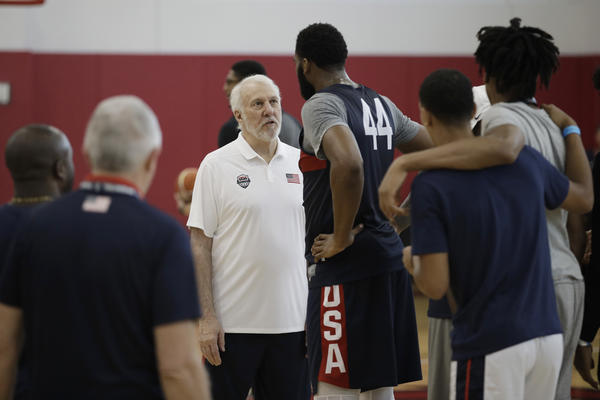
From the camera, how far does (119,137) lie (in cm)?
183

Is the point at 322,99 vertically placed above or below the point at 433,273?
above

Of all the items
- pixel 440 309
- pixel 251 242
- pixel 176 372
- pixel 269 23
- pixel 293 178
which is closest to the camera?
pixel 176 372

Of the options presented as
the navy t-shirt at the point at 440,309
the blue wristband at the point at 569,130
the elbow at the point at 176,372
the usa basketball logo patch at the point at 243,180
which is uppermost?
the blue wristband at the point at 569,130

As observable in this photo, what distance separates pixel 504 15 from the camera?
9758 mm

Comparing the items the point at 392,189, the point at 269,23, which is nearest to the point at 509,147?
the point at 392,189

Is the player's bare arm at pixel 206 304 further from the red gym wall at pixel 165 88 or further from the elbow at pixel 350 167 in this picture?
the red gym wall at pixel 165 88

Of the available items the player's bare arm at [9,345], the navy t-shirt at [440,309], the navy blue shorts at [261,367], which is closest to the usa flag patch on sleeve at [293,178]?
the navy blue shorts at [261,367]

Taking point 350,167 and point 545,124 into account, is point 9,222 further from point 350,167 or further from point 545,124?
point 545,124

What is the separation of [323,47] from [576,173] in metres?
1.18

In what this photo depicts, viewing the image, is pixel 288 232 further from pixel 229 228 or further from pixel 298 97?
pixel 298 97

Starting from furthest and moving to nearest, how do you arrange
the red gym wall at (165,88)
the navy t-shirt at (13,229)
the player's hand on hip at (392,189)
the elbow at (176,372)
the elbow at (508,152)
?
the red gym wall at (165,88) < the player's hand on hip at (392,189) < the elbow at (508,152) < the navy t-shirt at (13,229) < the elbow at (176,372)

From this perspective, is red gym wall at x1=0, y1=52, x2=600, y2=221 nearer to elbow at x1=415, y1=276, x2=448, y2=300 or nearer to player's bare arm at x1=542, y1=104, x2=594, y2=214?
player's bare arm at x1=542, y1=104, x2=594, y2=214

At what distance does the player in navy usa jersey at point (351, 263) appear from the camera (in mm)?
2975

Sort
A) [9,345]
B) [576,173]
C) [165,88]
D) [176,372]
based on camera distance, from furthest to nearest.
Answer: [165,88] → [576,173] → [9,345] → [176,372]
